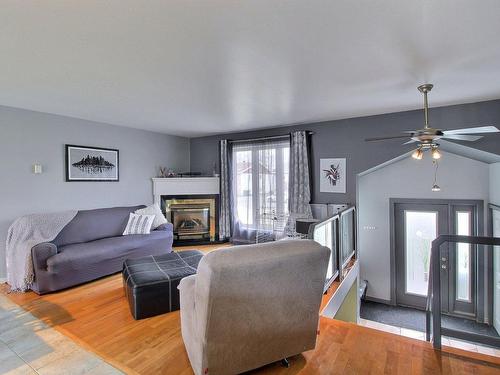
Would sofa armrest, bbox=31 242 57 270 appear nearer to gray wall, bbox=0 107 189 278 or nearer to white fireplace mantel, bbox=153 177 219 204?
gray wall, bbox=0 107 189 278

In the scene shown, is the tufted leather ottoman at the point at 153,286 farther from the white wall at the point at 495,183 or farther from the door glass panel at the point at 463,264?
the white wall at the point at 495,183

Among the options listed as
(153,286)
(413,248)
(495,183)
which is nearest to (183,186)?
(153,286)

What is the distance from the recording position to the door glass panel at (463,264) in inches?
147

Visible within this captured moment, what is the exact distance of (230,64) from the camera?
241 cm

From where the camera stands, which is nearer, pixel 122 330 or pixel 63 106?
pixel 122 330

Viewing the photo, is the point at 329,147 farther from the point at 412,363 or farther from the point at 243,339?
the point at 243,339

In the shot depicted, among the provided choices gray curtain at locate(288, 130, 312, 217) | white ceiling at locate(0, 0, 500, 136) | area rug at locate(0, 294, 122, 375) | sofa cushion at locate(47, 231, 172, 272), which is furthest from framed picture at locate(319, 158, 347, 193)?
area rug at locate(0, 294, 122, 375)

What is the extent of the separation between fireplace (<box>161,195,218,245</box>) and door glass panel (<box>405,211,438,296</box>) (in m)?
3.73

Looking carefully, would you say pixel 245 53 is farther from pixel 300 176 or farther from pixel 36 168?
pixel 36 168

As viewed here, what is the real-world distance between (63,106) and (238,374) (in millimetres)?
3875

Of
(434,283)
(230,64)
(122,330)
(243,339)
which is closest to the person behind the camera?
(243,339)

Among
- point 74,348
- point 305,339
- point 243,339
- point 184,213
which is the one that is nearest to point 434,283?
point 305,339

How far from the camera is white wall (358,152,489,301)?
4473mm

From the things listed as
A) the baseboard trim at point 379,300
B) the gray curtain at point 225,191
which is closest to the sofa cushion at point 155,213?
the gray curtain at point 225,191
